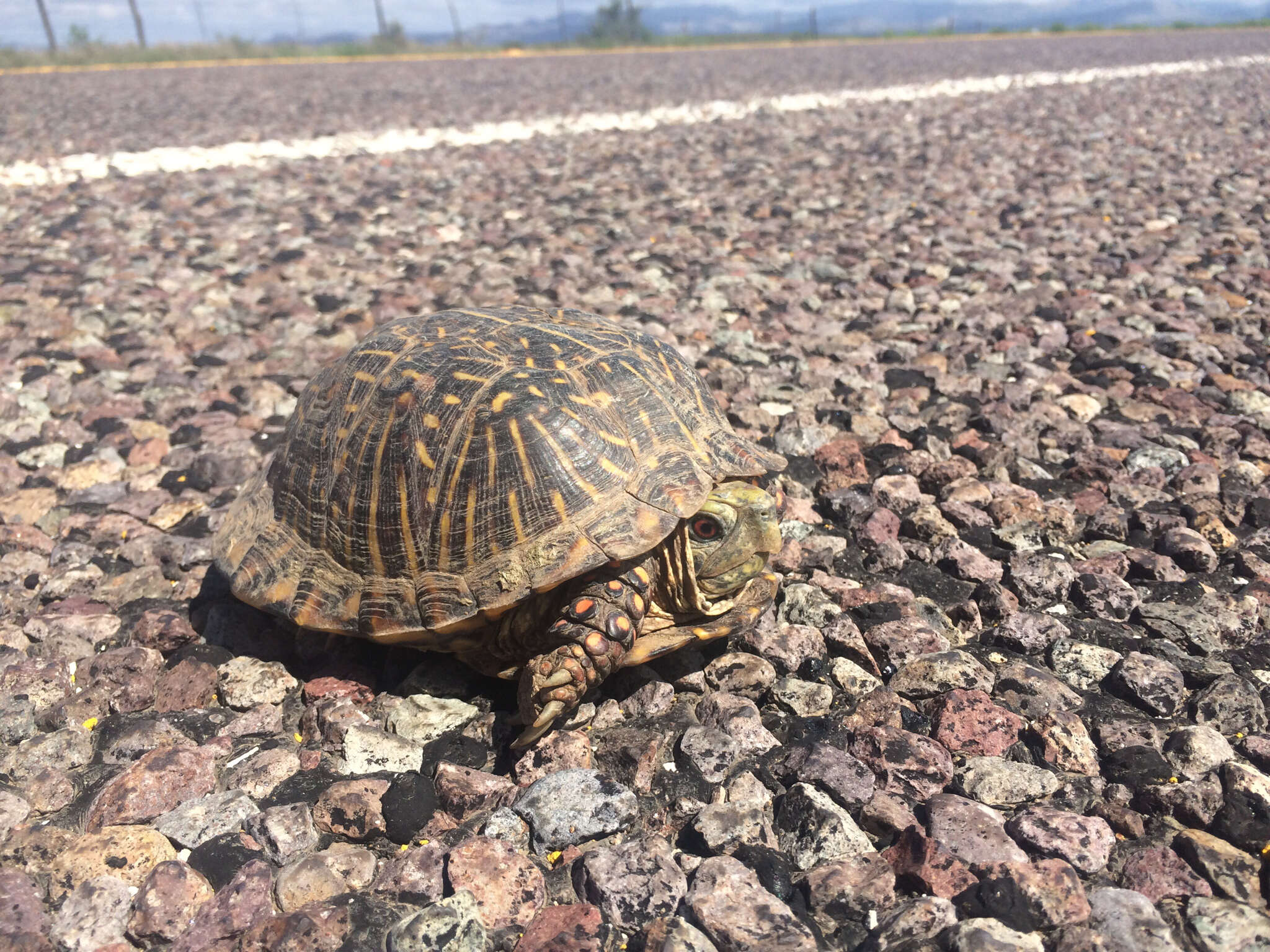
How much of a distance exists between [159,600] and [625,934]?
8.19 feet

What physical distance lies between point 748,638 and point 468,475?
46.5 inches

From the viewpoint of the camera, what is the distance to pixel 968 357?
5465 mm

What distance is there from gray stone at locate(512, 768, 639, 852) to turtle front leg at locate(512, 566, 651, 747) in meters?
0.18

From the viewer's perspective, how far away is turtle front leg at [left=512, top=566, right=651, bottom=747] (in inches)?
107

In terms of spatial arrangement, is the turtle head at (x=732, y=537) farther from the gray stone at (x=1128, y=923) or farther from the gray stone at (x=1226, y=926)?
the gray stone at (x=1226, y=926)

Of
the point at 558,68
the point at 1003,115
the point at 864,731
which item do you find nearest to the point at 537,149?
the point at 1003,115

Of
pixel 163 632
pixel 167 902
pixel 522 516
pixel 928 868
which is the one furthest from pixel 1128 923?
pixel 163 632

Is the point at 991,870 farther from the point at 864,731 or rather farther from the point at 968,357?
the point at 968,357

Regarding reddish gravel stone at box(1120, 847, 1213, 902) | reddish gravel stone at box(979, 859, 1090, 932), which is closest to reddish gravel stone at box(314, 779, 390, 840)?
reddish gravel stone at box(979, 859, 1090, 932)

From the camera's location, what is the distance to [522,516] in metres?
2.92

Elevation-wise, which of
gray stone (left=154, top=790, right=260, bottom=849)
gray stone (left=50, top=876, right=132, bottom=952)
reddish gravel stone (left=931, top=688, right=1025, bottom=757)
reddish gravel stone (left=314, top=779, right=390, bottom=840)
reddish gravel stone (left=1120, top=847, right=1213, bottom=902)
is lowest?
reddish gravel stone (left=1120, top=847, right=1213, bottom=902)

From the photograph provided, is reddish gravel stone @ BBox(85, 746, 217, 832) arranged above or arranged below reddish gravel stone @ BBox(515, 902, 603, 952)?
above

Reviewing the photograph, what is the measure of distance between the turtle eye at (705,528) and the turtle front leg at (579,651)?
0.91 feet

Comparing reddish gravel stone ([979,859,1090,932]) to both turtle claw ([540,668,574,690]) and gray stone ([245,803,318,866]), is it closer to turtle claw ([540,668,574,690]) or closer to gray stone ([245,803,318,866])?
turtle claw ([540,668,574,690])
